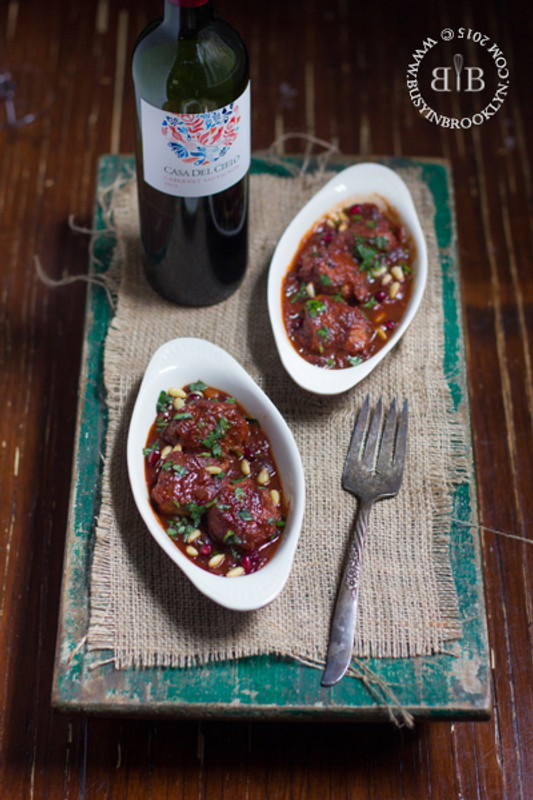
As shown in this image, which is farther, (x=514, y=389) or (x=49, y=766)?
(x=514, y=389)

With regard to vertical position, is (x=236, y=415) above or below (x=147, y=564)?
above

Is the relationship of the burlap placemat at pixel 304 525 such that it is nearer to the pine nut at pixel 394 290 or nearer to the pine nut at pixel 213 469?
the pine nut at pixel 394 290

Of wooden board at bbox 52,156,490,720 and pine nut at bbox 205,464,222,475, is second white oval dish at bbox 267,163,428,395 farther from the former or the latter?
wooden board at bbox 52,156,490,720

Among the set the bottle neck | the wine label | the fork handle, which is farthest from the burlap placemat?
the bottle neck

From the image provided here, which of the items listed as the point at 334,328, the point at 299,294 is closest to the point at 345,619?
the point at 334,328

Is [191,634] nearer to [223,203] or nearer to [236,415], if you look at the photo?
[236,415]

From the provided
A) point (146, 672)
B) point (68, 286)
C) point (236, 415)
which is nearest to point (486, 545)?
point (236, 415)
